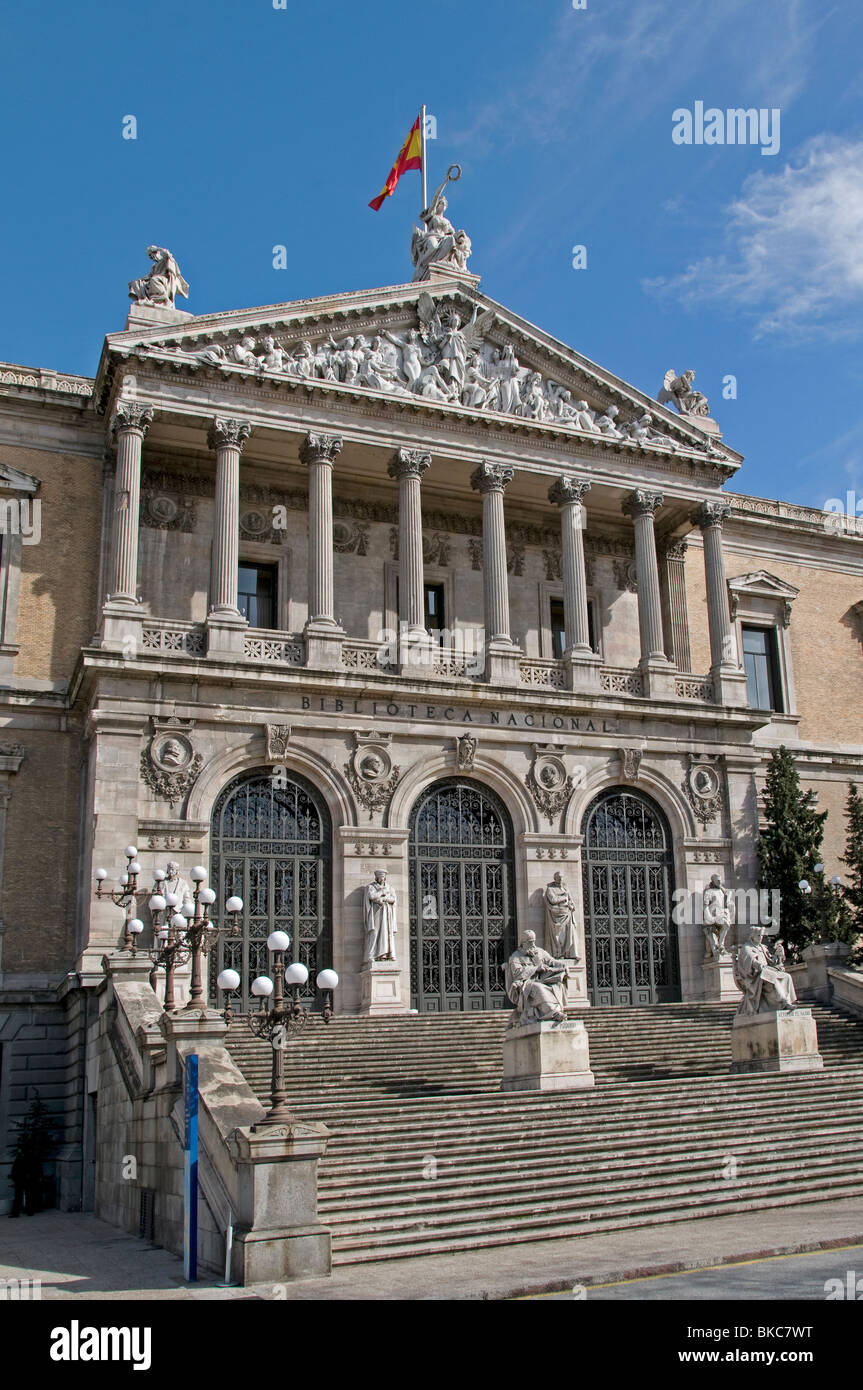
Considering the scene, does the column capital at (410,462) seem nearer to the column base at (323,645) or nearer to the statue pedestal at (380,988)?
the column base at (323,645)

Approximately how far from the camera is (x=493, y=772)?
2781 cm

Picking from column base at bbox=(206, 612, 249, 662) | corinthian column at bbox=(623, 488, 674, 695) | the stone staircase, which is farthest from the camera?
corinthian column at bbox=(623, 488, 674, 695)

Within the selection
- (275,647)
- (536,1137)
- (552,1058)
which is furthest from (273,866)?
(536,1137)

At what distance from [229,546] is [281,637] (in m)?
2.16

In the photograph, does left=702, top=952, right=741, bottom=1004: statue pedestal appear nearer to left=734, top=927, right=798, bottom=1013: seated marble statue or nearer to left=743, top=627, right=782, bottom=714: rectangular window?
left=734, top=927, right=798, bottom=1013: seated marble statue

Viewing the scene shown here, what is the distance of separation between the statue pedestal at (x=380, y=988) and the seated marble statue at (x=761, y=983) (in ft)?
21.6

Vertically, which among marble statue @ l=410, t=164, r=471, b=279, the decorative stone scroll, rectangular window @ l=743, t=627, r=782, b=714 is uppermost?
marble statue @ l=410, t=164, r=471, b=279

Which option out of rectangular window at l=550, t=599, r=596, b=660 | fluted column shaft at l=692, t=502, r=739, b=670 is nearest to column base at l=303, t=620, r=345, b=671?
rectangular window at l=550, t=599, r=596, b=660

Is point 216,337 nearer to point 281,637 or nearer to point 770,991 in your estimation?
point 281,637

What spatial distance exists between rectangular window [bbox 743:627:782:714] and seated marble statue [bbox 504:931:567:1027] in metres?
16.8

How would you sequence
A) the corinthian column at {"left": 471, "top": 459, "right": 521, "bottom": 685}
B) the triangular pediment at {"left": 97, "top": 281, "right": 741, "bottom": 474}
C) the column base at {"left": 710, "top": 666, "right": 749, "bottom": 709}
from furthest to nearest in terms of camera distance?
the column base at {"left": 710, "top": 666, "right": 749, "bottom": 709} < the corinthian column at {"left": 471, "top": 459, "right": 521, "bottom": 685} < the triangular pediment at {"left": 97, "top": 281, "right": 741, "bottom": 474}

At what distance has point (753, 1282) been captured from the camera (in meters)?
11.1

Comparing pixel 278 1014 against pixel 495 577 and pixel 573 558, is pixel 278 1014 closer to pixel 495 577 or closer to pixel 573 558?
pixel 495 577

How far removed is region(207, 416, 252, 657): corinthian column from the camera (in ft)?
85.8
